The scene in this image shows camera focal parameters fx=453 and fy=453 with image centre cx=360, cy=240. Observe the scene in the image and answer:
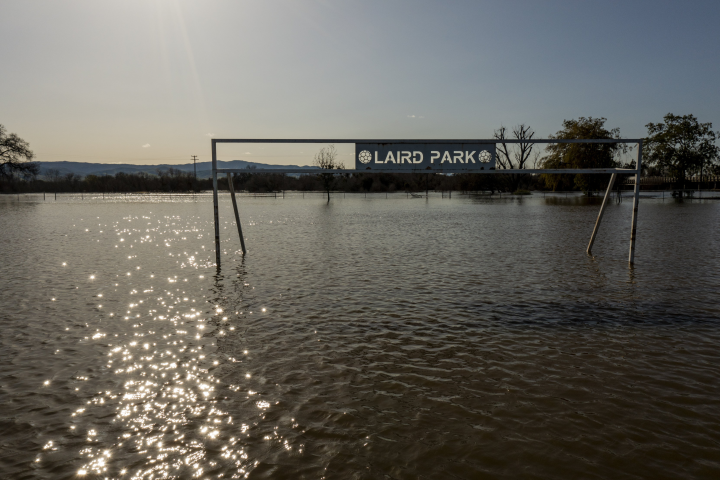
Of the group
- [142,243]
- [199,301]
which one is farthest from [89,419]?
[142,243]

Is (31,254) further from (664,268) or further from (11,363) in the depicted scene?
(664,268)

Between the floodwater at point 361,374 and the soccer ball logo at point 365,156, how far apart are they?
2.84 meters

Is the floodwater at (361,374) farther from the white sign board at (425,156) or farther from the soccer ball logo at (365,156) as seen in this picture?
the soccer ball logo at (365,156)

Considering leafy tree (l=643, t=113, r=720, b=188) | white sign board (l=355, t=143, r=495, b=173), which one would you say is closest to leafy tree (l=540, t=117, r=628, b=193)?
leafy tree (l=643, t=113, r=720, b=188)

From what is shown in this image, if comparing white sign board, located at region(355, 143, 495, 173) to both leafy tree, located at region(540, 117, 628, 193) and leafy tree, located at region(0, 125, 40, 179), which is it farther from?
leafy tree, located at region(0, 125, 40, 179)

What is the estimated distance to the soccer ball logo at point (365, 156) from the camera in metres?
11.1

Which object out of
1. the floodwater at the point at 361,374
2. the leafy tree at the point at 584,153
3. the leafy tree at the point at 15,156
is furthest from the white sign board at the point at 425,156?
the leafy tree at the point at 15,156

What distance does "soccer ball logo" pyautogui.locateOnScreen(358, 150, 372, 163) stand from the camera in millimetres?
11109

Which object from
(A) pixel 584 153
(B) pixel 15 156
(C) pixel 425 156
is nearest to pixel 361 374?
(C) pixel 425 156

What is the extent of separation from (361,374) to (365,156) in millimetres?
6857

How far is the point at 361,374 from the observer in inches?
209

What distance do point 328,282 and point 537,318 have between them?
15.5 ft

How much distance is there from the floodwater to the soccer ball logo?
9.33ft

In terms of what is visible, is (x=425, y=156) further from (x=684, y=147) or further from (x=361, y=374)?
(x=684, y=147)
